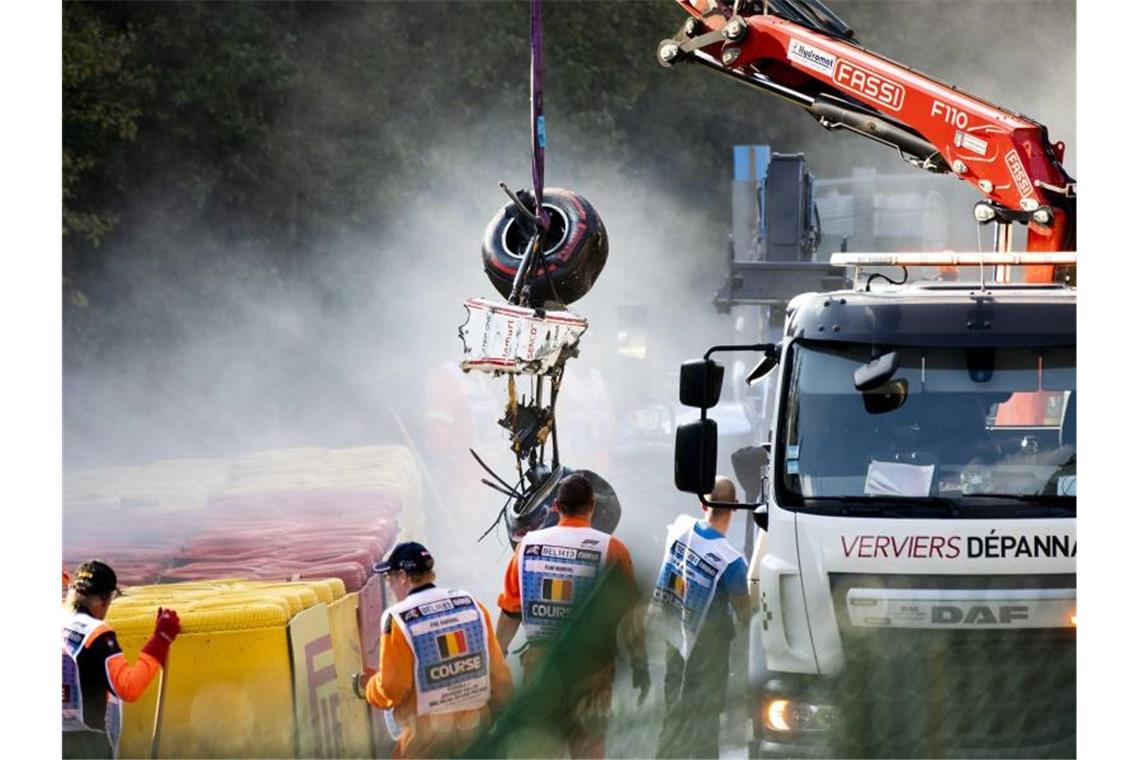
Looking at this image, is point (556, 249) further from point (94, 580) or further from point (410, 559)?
point (94, 580)

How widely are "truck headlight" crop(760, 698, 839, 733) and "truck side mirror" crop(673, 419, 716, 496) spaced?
95 centimetres

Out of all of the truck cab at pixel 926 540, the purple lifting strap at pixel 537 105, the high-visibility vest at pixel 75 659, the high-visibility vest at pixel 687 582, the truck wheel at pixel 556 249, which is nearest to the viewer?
the truck cab at pixel 926 540

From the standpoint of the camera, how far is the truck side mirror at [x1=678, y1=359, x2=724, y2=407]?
24.5 feet

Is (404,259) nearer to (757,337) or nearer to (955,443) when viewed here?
(757,337)

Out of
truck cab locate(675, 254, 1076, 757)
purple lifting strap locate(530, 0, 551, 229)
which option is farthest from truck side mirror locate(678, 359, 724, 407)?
purple lifting strap locate(530, 0, 551, 229)

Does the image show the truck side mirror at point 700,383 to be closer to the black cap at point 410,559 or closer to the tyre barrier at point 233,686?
the black cap at point 410,559

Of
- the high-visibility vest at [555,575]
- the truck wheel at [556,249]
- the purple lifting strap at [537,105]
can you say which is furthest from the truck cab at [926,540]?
the truck wheel at [556,249]

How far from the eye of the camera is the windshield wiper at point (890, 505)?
703 cm

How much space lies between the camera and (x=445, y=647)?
727cm

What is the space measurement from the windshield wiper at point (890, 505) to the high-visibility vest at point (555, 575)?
1.34m

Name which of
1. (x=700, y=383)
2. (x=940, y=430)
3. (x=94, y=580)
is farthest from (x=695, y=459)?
(x=94, y=580)

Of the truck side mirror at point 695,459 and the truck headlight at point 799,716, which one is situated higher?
the truck side mirror at point 695,459

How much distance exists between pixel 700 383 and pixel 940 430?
40.4 inches

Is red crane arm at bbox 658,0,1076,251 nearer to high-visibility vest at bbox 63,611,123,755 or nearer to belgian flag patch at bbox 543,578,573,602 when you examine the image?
belgian flag patch at bbox 543,578,573,602
